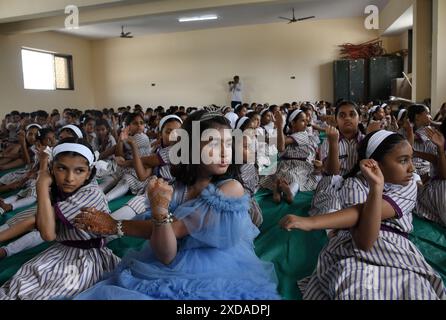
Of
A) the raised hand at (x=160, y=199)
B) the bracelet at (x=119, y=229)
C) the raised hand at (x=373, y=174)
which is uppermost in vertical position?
the raised hand at (x=373, y=174)

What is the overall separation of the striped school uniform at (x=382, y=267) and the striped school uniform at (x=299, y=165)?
6.26ft

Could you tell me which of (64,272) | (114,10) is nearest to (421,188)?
(64,272)

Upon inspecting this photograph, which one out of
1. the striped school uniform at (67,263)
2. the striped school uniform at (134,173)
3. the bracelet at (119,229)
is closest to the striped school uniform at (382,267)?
the bracelet at (119,229)

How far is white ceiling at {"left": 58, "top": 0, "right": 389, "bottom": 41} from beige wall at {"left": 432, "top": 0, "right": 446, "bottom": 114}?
10.5 ft

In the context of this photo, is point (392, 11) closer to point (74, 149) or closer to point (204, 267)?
point (74, 149)

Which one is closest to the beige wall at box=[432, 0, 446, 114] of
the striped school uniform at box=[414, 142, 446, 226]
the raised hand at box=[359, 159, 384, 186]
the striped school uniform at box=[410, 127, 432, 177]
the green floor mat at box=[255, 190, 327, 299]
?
the striped school uniform at box=[410, 127, 432, 177]

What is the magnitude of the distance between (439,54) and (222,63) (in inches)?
293

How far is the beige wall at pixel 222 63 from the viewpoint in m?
11.9

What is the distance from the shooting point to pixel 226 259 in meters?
1.50

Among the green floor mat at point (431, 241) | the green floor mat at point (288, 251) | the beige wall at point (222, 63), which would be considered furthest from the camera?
the beige wall at point (222, 63)

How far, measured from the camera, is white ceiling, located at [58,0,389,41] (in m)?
9.49

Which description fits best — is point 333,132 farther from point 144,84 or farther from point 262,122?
point 144,84

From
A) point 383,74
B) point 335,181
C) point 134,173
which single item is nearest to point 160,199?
point 335,181

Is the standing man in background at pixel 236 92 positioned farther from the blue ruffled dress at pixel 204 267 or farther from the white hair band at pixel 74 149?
the blue ruffled dress at pixel 204 267
